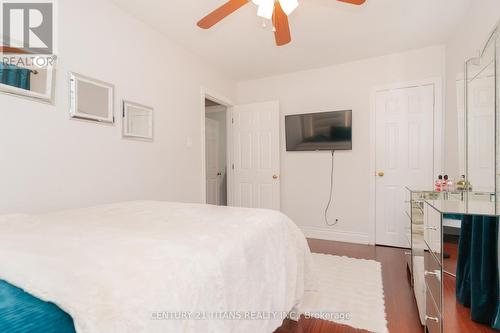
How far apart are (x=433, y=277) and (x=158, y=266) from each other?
4.87 feet

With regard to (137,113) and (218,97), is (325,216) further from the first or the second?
(137,113)

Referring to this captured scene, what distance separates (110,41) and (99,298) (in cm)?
224

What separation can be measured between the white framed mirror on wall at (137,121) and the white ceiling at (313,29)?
0.89 m

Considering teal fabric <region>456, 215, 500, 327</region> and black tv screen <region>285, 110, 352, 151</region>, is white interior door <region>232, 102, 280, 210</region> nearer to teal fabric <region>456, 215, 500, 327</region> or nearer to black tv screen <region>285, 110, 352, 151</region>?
black tv screen <region>285, 110, 352, 151</region>

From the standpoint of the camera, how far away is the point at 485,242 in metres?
1.35

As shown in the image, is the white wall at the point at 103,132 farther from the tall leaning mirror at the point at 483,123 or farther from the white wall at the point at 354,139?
the tall leaning mirror at the point at 483,123

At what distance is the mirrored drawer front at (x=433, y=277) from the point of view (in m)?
1.24

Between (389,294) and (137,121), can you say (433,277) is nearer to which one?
(389,294)

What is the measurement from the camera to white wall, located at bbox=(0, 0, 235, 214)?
1557mm

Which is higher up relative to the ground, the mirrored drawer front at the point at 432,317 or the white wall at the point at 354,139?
the white wall at the point at 354,139

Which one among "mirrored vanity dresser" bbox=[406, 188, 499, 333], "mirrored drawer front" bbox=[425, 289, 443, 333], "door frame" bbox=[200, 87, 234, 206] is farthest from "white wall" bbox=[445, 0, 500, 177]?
"door frame" bbox=[200, 87, 234, 206]

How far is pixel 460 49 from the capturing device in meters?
2.46

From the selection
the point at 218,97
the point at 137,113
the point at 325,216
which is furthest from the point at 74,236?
the point at 325,216

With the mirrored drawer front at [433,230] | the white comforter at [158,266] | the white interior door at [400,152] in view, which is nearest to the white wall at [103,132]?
the white comforter at [158,266]
